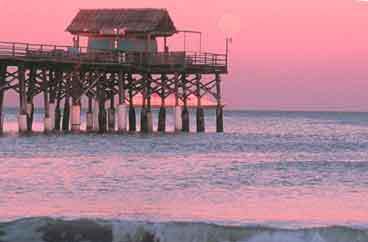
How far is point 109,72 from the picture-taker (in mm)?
59031

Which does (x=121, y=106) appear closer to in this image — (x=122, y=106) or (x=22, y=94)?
(x=122, y=106)

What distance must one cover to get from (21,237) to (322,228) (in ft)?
17.8

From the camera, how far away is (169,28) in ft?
204

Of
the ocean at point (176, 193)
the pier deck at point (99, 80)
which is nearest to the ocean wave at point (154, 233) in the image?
the ocean at point (176, 193)

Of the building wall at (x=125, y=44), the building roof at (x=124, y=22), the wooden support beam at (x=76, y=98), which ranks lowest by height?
the wooden support beam at (x=76, y=98)

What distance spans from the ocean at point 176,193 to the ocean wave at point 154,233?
2 centimetres

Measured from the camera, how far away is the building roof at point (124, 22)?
6116 centimetres

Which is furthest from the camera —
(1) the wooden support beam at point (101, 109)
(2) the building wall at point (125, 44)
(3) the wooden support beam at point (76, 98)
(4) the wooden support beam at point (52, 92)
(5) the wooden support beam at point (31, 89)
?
(2) the building wall at point (125, 44)

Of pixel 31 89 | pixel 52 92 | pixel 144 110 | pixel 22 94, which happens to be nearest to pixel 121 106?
pixel 144 110

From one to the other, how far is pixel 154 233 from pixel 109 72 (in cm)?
3892

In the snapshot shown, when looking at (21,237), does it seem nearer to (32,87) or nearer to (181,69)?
(32,87)

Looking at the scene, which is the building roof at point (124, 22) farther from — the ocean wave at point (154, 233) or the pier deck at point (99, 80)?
the ocean wave at point (154, 233)

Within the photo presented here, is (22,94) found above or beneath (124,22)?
beneath

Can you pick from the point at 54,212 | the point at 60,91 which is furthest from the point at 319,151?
the point at 54,212
